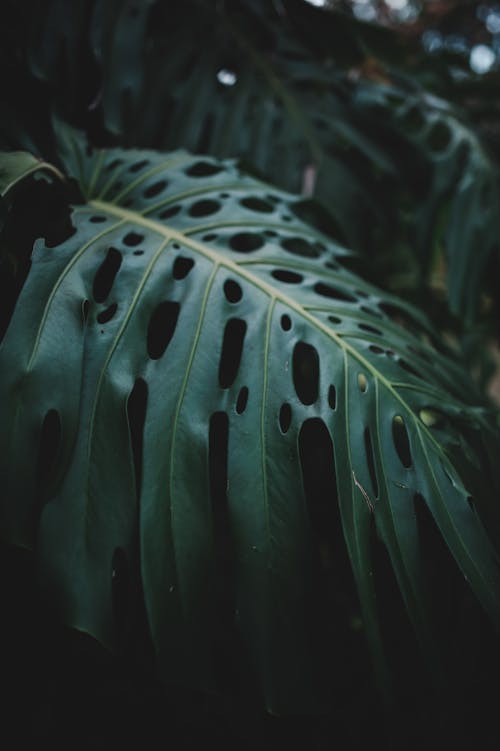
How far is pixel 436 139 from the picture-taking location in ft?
4.44

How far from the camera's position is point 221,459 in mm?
682

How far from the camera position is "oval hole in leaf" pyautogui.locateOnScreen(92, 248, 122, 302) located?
65 cm

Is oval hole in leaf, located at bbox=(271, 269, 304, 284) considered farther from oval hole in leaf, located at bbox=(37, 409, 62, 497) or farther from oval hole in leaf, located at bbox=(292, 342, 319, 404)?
oval hole in leaf, located at bbox=(37, 409, 62, 497)

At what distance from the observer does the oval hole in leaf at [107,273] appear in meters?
0.65

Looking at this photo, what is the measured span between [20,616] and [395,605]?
0.53 meters

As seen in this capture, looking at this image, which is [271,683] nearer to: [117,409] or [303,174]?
[117,409]

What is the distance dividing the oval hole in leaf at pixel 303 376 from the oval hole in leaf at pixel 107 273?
241mm

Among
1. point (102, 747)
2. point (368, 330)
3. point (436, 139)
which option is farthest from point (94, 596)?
point (436, 139)

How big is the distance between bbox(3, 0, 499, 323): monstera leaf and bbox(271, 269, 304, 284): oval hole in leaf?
32 centimetres

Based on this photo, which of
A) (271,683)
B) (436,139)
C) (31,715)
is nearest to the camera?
(271,683)

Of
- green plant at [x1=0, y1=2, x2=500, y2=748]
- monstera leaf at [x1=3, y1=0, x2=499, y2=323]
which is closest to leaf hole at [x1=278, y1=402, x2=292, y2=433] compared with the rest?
green plant at [x1=0, y1=2, x2=500, y2=748]

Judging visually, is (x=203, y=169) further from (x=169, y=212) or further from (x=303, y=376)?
(x=303, y=376)

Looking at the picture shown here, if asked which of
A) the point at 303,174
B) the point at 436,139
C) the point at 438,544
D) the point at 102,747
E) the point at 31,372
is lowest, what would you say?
the point at 102,747

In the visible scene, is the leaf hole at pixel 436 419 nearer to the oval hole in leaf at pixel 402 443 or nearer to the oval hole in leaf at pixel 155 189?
the oval hole in leaf at pixel 402 443
